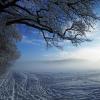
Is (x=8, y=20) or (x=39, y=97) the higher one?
(x=8, y=20)

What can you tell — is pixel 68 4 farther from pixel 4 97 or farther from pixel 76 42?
pixel 4 97

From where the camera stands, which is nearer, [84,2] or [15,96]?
[84,2]

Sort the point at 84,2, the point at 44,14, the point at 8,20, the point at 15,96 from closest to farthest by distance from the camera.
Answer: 1. the point at 84,2
2. the point at 44,14
3. the point at 15,96
4. the point at 8,20

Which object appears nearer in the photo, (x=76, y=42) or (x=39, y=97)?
(x=39, y=97)

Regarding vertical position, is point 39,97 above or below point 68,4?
below

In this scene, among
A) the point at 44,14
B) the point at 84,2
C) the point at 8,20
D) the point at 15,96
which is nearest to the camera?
the point at 84,2

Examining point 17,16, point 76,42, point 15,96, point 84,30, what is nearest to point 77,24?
point 84,30

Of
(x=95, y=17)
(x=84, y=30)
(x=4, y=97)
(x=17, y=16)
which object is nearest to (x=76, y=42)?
(x=84, y=30)

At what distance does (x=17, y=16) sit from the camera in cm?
2152

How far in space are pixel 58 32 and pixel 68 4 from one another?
3.31 m

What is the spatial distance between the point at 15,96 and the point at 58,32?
17.5ft

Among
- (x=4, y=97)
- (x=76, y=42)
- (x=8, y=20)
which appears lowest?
(x=4, y=97)

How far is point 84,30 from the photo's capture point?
20.2 meters

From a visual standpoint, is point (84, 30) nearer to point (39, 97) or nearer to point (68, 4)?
point (68, 4)
